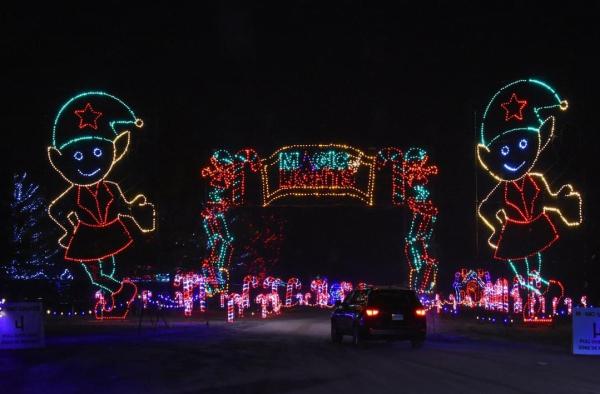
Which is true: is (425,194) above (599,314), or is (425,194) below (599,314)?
above

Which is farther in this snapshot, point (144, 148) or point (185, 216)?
point (185, 216)

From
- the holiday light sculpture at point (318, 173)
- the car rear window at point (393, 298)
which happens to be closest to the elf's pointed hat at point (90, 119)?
the holiday light sculpture at point (318, 173)

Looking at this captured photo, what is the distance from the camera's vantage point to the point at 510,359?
20.0 metres

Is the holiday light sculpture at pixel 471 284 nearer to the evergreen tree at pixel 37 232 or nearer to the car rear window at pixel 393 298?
the evergreen tree at pixel 37 232

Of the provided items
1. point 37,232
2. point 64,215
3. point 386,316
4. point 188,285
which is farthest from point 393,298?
point 37,232

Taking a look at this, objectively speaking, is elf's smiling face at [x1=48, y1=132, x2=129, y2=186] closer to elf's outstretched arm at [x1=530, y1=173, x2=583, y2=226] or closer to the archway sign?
the archway sign

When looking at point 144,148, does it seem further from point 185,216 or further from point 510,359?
point 510,359

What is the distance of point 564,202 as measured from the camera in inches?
1420

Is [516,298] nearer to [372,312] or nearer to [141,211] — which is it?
[141,211]

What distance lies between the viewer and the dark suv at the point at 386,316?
78.1 feet

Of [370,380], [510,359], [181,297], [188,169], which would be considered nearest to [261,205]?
[188,169]

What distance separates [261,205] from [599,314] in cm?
1829

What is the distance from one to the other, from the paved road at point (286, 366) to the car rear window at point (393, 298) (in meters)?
1.17

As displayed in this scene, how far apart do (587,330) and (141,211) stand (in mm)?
21218
